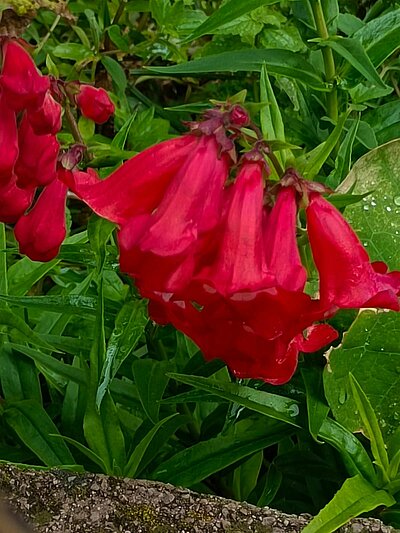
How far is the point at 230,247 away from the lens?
73cm

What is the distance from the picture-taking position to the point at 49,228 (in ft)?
3.03

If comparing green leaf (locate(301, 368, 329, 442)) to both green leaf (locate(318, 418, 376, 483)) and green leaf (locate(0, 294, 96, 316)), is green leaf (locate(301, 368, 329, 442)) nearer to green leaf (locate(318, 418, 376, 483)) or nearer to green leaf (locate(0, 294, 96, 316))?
green leaf (locate(318, 418, 376, 483))

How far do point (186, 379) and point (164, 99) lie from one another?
126 centimetres

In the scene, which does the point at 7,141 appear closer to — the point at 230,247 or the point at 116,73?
the point at 230,247

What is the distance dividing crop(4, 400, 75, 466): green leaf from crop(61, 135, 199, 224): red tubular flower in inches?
15.4

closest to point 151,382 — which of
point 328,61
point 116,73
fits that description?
point 328,61

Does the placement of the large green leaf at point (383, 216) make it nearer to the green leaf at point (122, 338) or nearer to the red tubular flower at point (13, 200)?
the green leaf at point (122, 338)

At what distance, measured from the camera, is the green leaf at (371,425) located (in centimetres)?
89

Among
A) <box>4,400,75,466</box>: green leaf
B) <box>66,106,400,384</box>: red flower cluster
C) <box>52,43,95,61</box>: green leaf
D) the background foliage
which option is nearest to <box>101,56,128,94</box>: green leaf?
<box>52,43,95,61</box>: green leaf

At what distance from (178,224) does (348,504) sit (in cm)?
A: 34

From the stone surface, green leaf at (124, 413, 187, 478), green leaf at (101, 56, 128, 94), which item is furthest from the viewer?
green leaf at (101, 56, 128, 94)

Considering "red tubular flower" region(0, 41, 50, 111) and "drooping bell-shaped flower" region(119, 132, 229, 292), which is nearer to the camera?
"drooping bell-shaped flower" region(119, 132, 229, 292)

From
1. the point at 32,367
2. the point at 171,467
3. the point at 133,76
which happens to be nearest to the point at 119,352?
the point at 171,467

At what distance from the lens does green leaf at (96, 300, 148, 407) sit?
0.91 m
